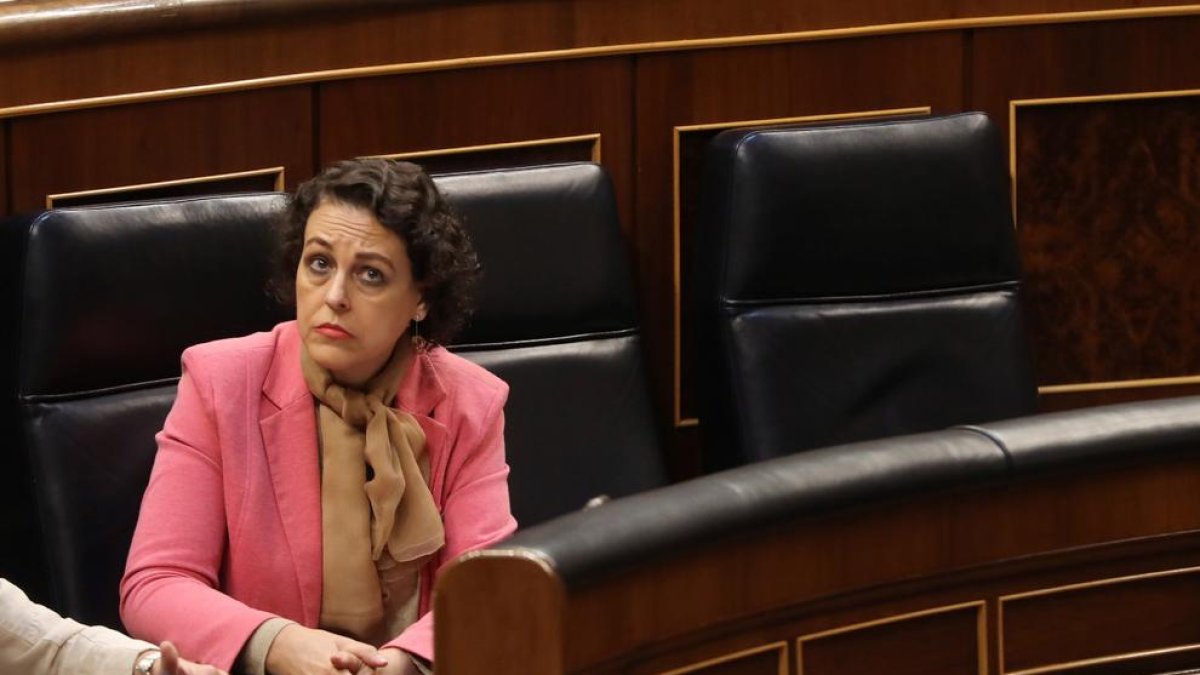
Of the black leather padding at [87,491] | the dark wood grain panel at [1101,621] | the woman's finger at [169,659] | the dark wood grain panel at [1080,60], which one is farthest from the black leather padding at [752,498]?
the dark wood grain panel at [1080,60]

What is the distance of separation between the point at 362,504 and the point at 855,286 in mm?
738

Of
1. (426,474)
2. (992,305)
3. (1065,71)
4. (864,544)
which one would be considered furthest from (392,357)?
(1065,71)

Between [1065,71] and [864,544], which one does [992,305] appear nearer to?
[1065,71]

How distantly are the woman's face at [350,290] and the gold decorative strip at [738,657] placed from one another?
1.92ft

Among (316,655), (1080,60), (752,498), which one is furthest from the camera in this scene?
(1080,60)

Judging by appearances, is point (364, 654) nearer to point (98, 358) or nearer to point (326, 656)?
point (326, 656)

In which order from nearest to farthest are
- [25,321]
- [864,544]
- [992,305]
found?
1. [864,544]
2. [25,321]
3. [992,305]

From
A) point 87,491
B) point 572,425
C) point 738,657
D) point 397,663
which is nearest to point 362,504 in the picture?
point 397,663

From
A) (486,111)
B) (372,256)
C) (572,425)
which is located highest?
(486,111)

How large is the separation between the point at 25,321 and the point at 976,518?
2.87 ft

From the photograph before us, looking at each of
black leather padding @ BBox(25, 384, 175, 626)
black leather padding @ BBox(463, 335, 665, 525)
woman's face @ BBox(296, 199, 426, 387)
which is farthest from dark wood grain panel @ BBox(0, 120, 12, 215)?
black leather padding @ BBox(463, 335, 665, 525)

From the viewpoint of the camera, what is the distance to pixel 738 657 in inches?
48.7

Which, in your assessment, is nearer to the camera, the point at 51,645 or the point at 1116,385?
the point at 51,645

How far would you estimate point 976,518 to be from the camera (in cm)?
132
